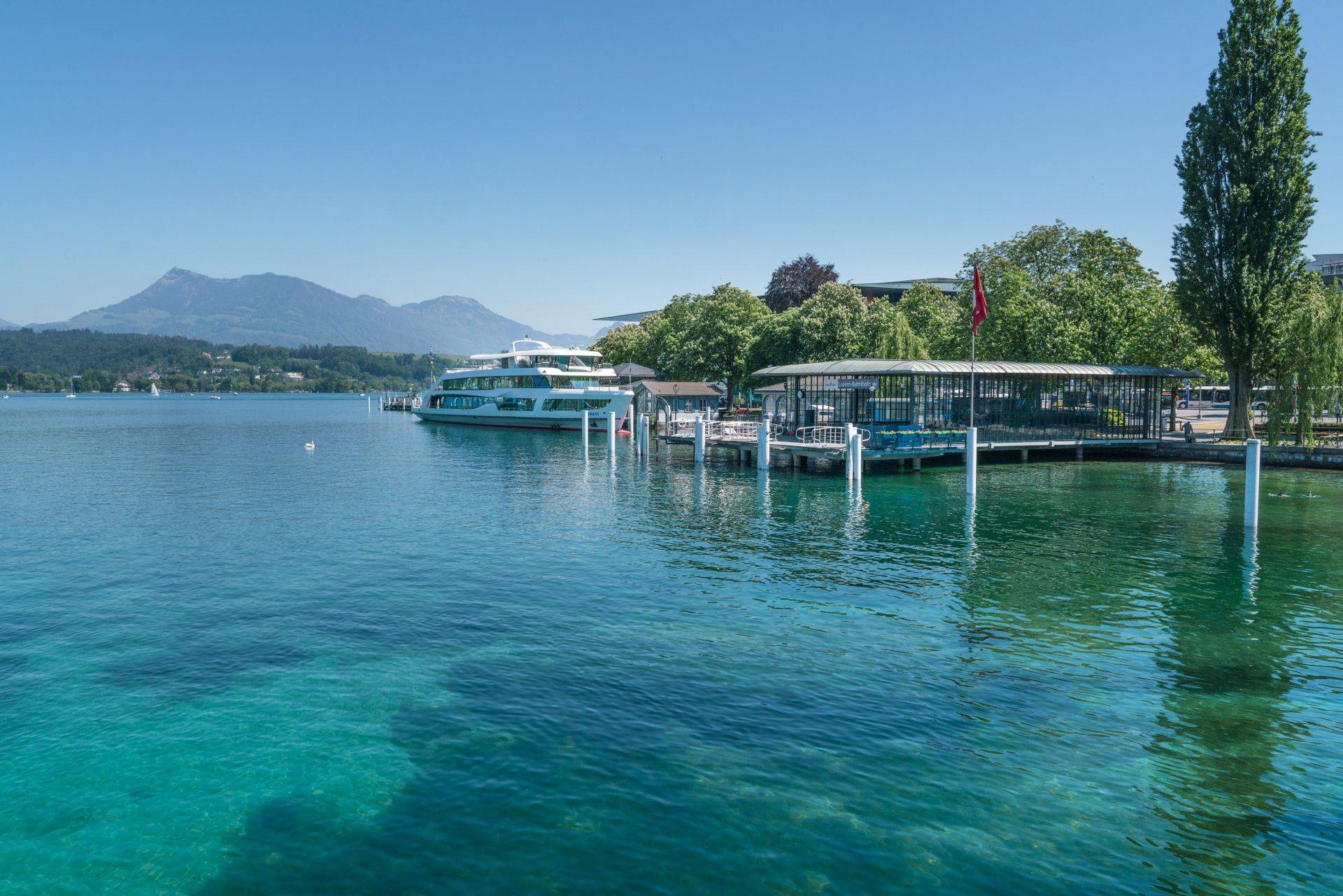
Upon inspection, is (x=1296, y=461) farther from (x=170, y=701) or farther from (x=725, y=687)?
(x=170, y=701)

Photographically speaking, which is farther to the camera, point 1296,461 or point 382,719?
point 1296,461

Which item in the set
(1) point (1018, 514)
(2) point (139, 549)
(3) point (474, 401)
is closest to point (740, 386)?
(3) point (474, 401)

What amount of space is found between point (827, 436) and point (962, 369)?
856 cm

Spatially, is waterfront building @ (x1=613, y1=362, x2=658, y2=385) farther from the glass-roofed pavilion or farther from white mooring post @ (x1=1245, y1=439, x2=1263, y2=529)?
white mooring post @ (x1=1245, y1=439, x2=1263, y2=529)

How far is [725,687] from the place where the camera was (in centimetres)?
1475

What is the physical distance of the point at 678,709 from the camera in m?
13.8

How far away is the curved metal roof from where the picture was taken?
1837 inches

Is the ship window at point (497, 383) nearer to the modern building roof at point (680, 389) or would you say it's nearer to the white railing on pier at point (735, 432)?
the modern building roof at point (680, 389)

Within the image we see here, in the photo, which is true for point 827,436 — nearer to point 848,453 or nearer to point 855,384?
point 855,384

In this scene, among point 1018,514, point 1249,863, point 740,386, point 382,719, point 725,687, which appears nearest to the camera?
point 1249,863

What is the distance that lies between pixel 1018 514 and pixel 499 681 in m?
24.8

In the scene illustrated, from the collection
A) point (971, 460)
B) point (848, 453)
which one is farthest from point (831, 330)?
point (971, 460)

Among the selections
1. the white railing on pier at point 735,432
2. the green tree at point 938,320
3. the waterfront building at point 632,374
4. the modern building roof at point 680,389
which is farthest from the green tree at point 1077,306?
the waterfront building at point 632,374

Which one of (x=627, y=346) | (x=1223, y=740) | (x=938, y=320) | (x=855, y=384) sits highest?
(x=627, y=346)
